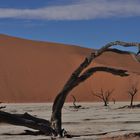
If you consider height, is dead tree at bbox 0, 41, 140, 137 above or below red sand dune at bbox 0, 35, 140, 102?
below

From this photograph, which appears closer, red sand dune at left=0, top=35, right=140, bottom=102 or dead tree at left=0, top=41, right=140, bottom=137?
dead tree at left=0, top=41, right=140, bottom=137

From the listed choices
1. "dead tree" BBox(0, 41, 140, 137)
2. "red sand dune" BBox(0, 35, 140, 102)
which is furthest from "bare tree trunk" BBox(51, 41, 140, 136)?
"red sand dune" BBox(0, 35, 140, 102)

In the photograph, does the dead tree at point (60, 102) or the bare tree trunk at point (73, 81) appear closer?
the dead tree at point (60, 102)

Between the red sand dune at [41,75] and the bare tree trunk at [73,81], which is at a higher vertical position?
the red sand dune at [41,75]

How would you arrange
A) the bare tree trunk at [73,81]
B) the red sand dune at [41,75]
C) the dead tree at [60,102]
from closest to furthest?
the dead tree at [60,102] < the bare tree trunk at [73,81] < the red sand dune at [41,75]

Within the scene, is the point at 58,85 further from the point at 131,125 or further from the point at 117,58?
the point at 131,125

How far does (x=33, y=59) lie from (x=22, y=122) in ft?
242

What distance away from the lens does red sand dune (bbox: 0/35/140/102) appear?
73.8m

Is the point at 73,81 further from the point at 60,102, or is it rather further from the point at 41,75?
the point at 41,75

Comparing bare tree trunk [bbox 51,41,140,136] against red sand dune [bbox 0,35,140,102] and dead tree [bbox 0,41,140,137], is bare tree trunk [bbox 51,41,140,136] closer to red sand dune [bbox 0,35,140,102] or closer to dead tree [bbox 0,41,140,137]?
dead tree [bbox 0,41,140,137]

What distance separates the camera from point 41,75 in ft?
271

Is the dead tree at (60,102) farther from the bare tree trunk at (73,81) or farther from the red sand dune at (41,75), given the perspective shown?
the red sand dune at (41,75)

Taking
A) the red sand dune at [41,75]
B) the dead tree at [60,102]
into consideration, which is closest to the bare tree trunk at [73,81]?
the dead tree at [60,102]

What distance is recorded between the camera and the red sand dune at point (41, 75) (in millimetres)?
73812
